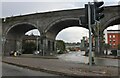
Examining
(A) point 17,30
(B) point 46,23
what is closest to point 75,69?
(B) point 46,23

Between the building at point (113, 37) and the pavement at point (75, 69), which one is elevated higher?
the building at point (113, 37)

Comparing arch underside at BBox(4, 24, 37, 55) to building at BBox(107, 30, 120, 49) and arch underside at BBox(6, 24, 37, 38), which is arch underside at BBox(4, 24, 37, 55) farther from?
building at BBox(107, 30, 120, 49)

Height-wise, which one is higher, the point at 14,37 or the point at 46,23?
the point at 46,23

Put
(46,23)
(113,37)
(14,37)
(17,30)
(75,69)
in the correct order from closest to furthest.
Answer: (75,69) → (46,23) → (17,30) → (14,37) → (113,37)

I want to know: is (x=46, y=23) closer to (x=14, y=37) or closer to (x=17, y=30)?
(x=17, y=30)

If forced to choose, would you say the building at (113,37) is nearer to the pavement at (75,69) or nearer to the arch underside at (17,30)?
the arch underside at (17,30)

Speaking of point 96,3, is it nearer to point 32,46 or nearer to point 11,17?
point 11,17

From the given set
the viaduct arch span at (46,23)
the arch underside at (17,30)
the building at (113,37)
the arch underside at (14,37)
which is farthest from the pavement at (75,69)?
the building at (113,37)

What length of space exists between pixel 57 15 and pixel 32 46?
143ft

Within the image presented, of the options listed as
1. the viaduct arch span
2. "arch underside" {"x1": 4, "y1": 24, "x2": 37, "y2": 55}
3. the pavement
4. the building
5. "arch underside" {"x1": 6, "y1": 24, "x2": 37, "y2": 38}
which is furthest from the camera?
the building

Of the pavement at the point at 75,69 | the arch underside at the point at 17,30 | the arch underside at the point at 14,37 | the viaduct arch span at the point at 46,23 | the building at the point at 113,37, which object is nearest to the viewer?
the pavement at the point at 75,69

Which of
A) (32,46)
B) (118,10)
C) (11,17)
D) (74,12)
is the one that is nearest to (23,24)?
(11,17)

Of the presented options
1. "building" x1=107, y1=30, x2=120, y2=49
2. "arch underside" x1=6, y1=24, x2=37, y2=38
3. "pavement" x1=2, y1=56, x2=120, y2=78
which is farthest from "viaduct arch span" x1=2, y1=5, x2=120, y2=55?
"building" x1=107, y1=30, x2=120, y2=49

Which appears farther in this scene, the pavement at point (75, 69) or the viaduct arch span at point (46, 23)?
the viaduct arch span at point (46, 23)
